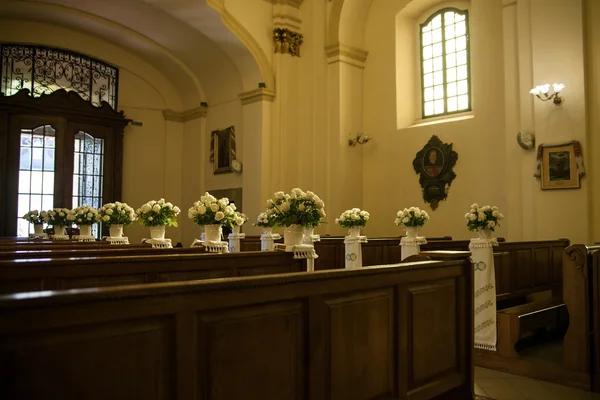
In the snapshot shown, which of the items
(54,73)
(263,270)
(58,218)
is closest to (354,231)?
(263,270)

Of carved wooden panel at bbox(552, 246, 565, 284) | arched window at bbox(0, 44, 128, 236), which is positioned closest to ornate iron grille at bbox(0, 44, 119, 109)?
arched window at bbox(0, 44, 128, 236)

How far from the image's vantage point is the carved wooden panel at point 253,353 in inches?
75.0

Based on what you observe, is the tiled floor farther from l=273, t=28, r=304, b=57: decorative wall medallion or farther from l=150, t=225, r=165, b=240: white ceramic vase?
l=273, t=28, r=304, b=57: decorative wall medallion

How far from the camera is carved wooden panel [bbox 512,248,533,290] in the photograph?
20.3 feet

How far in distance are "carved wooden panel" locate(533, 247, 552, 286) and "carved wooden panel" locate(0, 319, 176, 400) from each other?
233 inches

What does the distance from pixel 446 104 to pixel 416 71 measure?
45.1 inches

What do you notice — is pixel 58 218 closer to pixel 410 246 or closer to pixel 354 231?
pixel 354 231

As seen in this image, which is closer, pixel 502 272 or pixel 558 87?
pixel 502 272

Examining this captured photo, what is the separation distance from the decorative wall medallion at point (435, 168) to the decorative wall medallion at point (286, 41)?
3.77 metres

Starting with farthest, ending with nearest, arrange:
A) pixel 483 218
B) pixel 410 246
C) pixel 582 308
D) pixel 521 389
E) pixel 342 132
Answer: pixel 342 132, pixel 410 246, pixel 483 218, pixel 582 308, pixel 521 389

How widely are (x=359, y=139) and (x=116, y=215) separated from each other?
5637 millimetres

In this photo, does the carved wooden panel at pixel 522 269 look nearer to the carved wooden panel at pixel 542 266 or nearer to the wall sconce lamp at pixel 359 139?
the carved wooden panel at pixel 542 266

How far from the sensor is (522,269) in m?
6.33

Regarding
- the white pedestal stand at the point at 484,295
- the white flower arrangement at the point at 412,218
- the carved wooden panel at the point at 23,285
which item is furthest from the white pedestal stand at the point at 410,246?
the carved wooden panel at the point at 23,285
